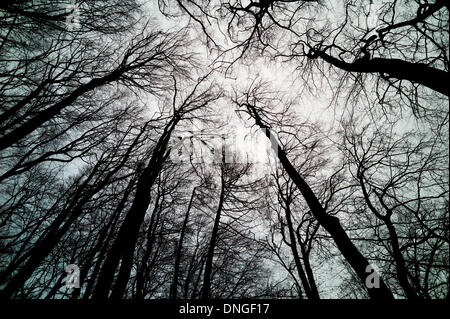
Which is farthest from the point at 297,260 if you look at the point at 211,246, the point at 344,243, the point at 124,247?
the point at 124,247

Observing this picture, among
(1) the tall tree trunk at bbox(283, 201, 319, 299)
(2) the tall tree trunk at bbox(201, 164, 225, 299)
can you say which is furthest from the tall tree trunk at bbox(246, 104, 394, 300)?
(2) the tall tree trunk at bbox(201, 164, 225, 299)

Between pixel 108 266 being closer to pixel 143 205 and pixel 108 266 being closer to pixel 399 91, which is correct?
pixel 143 205

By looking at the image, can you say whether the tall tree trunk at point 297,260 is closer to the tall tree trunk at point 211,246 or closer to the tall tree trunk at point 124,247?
the tall tree trunk at point 211,246

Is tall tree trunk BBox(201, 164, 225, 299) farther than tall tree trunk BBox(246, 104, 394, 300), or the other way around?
tall tree trunk BBox(201, 164, 225, 299)

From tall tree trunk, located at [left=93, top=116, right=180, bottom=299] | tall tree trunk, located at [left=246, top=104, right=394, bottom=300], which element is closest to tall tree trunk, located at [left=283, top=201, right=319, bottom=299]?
tall tree trunk, located at [left=246, top=104, right=394, bottom=300]

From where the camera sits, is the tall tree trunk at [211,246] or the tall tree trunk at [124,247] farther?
the tall tree trunk at [211,246]

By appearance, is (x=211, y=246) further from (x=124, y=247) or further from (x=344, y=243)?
(x=344, y=243)

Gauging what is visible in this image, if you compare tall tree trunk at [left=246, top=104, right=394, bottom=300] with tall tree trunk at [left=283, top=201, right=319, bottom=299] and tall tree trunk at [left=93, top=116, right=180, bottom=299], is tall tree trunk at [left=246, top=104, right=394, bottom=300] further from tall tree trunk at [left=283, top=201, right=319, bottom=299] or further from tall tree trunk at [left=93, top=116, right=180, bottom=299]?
tall tree trunk at [left=93, top=116, right=180, bottom=299]

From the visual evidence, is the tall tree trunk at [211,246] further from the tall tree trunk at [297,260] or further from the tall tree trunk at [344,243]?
the tall tree trunk at [344,243]

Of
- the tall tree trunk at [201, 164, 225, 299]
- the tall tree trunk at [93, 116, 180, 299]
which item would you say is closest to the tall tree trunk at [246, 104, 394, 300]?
the tall tree trunk at [93, 116, 180, 299]

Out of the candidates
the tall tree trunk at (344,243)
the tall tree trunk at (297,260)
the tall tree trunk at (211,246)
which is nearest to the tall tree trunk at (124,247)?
the tall tree trunk at (344,243)

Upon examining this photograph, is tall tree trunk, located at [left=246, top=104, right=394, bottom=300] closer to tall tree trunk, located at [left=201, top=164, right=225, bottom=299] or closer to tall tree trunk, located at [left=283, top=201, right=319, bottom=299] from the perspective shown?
tall tree trunk, located at [left=283, top=201, right=319, bottom=299]
